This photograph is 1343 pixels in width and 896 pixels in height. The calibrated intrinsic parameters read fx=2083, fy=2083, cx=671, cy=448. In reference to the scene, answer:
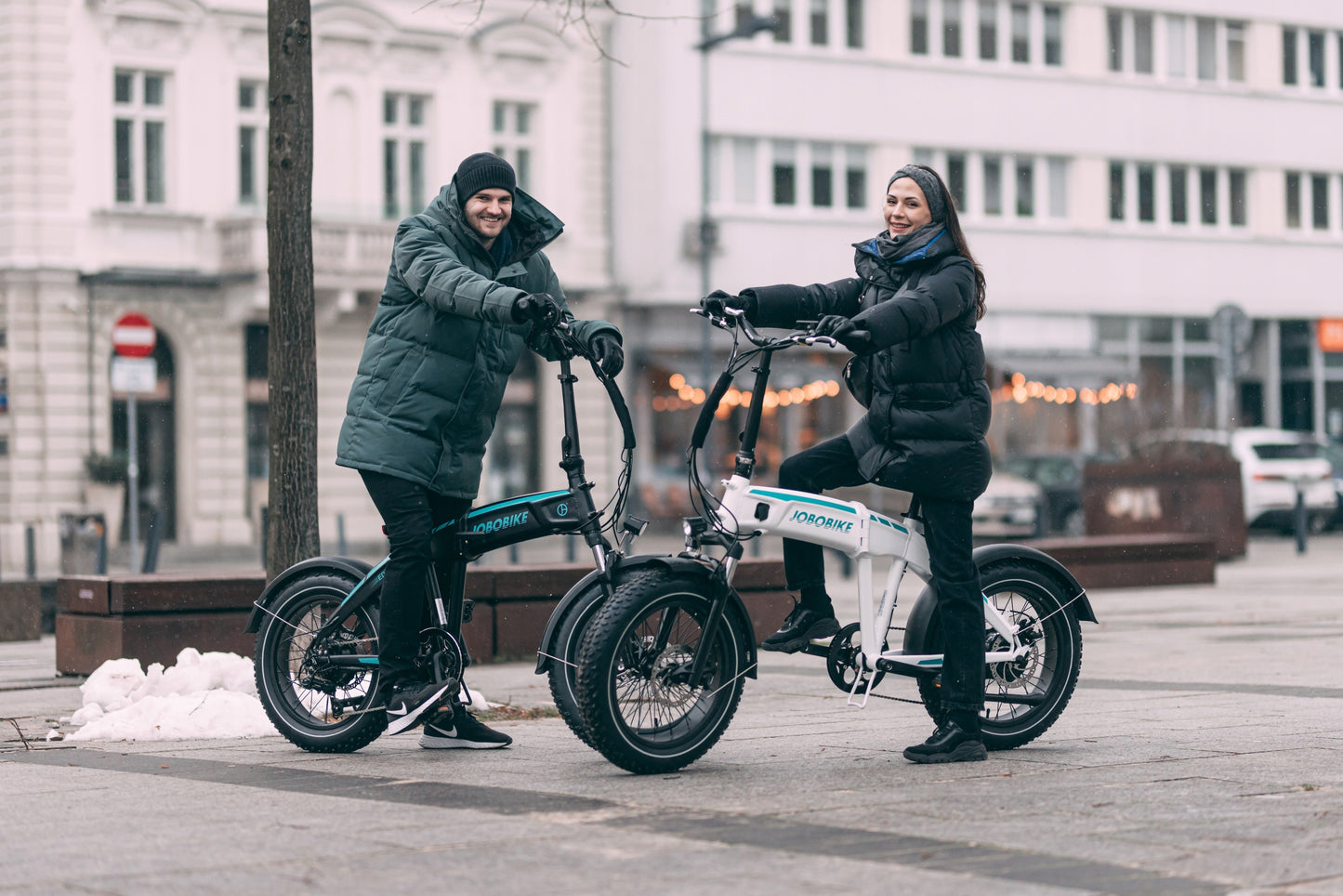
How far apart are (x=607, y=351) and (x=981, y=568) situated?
1.57 m

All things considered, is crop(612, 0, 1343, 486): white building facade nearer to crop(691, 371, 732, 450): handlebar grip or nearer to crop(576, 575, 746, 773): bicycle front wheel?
crop(691, 371, 732, 450): handlebar grip

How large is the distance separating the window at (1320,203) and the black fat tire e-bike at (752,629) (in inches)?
1592

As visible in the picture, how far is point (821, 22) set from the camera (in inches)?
1548

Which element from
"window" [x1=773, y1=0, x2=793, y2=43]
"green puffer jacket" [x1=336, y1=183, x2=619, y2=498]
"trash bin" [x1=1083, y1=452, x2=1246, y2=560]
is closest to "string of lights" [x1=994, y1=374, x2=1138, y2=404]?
"window" [x1=773, y1=0, x2=793, y2=43]

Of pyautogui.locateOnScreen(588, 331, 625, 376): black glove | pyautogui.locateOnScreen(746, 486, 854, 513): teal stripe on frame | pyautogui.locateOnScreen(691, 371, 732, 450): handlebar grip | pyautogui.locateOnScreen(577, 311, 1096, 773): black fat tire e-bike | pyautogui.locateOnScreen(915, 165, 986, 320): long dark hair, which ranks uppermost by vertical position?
pyautogui.locateOnScreen(915, 165, 986, 320): long dark hair

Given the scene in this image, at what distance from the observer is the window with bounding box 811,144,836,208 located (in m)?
39.3

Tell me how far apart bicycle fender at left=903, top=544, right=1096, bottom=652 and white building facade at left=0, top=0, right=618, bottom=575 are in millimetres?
23307

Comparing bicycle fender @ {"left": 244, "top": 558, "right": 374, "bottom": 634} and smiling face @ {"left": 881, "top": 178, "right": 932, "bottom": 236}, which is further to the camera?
bicycle fender @ {"left": 244, "top": 558, "right": 374, "bottom": 634}

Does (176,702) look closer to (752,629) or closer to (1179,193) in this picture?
(752,629)

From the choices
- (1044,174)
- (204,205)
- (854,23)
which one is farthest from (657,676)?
(1044,174)

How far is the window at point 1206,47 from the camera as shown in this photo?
43.7m

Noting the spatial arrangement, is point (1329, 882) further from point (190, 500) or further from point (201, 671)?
point (190, 500)

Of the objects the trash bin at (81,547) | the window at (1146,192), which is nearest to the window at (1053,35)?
the window at (1146,192)

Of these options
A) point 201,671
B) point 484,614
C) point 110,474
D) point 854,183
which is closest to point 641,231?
point 854,183
